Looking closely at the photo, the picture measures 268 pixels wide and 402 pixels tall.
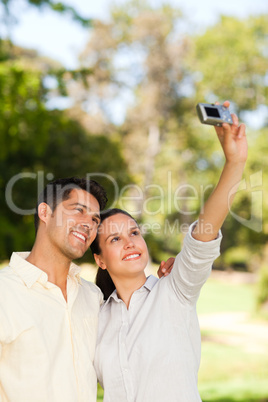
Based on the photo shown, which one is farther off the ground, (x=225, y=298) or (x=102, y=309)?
(x=102, y=309)

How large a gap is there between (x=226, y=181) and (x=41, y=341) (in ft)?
3.73

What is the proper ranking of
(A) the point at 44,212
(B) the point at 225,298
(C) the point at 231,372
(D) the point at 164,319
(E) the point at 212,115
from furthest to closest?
1. (B) the point at 225,298
2. (C) the point at 231,372
3. (A) the point at 44,212
4. (D) the point at 164,319
5. (E) the point at 212,115

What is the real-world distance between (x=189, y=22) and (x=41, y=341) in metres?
28.0

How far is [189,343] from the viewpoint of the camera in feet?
7.54

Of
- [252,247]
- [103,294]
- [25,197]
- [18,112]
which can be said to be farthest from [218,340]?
[252,247]

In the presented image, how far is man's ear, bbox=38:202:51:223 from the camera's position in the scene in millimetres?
2654

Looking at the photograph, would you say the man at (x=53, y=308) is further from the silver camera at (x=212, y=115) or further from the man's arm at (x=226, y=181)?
the silver camera at (x=212, y=115)

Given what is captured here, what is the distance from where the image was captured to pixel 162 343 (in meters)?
2.26

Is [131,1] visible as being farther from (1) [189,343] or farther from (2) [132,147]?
(1) [189,343]

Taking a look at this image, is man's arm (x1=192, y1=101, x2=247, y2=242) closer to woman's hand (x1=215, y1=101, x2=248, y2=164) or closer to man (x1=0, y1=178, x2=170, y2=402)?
woman's hand (x1=215, y1=101, x2=248, y2=164)

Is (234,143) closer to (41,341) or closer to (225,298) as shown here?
(41,341)

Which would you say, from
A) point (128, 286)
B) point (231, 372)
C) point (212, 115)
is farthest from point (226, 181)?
point (231, 372)

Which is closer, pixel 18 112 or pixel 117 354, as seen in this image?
pixel 117 354

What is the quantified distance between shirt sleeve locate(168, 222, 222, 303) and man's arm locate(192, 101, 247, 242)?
0.04 m
